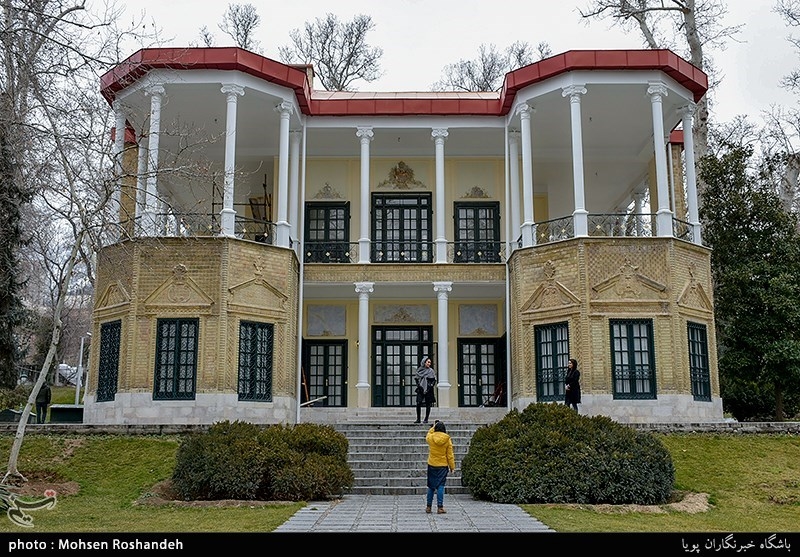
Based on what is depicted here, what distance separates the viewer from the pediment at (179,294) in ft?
65.6

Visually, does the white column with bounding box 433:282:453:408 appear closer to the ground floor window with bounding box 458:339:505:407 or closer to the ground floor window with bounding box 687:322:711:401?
the ground floor window with bounding box 458:339:505:407

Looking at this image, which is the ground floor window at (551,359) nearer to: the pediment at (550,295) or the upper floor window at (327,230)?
the pediment at (550,295)

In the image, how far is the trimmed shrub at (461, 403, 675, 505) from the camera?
1369 centimetres

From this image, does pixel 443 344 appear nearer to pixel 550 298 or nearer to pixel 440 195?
pixel 550 298

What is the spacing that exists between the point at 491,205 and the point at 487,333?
3688mm

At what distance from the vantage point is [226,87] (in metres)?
20.6

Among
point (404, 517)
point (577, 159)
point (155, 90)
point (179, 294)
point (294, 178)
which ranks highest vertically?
point (155, 90)

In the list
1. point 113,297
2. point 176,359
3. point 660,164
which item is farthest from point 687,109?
point 113,297

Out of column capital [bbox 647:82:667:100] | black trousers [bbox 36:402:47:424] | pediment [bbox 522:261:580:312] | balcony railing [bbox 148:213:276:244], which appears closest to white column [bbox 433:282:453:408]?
pediment [bbox 522:261:580:312]

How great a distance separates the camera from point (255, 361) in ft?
67.0

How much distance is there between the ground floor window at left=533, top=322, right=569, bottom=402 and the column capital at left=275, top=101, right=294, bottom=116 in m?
8.16

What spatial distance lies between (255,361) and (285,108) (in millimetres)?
6401

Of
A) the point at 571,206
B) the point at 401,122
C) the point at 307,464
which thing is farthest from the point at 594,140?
the point at 307,464
